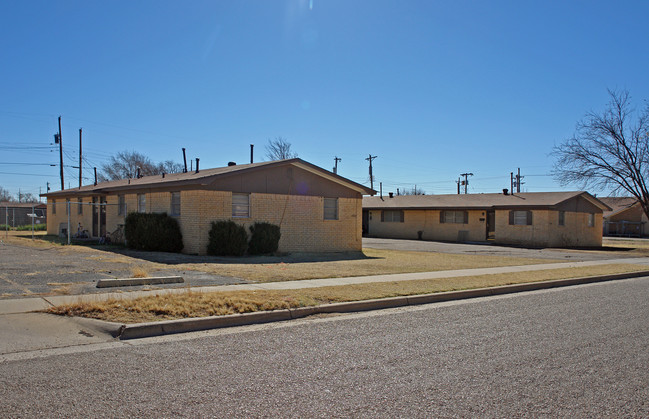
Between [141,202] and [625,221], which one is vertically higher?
[141,202]

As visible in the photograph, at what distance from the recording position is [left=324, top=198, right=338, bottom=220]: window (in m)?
23.5

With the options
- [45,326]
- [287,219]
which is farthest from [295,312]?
[287,219]

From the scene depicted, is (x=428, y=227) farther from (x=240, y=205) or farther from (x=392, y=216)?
(x=240, y=205)

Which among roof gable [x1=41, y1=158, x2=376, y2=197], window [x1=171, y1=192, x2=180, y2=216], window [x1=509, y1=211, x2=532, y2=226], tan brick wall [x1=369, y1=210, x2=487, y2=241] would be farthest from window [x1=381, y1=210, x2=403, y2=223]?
window [x1=171, y1=192, x2=180, y2=216]

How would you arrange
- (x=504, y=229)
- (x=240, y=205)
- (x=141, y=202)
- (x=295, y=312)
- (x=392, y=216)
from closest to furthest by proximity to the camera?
(x=295, y=312) → (x=240, y=205) → (x=141, y=202) → (x=504, y=229) → (x=392, y=216)

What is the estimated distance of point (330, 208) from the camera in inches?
931

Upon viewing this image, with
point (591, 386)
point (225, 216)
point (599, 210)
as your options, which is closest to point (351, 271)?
point (225, 216)

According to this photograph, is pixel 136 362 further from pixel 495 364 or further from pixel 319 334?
pixel 495 364

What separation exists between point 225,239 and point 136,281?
840 centimetres

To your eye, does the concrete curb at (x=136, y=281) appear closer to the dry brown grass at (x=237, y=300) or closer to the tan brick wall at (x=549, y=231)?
the dry brown grass at (x=237, y=300)

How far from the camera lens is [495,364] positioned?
239 inches

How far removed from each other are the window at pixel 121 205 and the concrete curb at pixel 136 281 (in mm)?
14644

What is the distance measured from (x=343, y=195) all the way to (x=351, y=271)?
9.19 meters

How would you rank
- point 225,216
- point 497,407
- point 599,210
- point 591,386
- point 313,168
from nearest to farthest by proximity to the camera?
point 497,407
point 591,386
point 225,216
point 313,168
point 599,210
